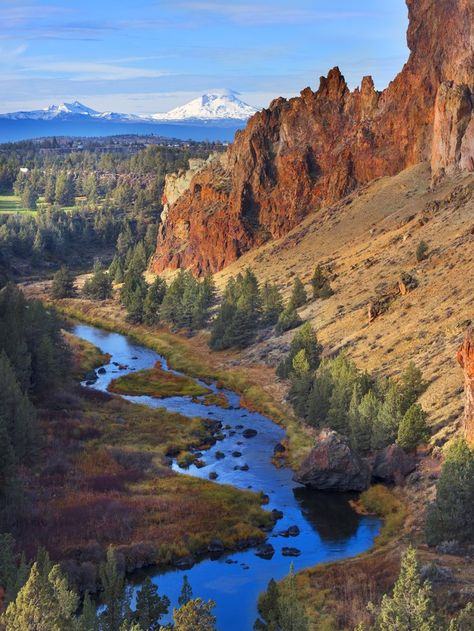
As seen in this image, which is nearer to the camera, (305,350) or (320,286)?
(305,350)

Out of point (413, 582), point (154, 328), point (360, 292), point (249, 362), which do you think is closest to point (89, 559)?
point (413, 582)

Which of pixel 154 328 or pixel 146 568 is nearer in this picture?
pixel 146 568

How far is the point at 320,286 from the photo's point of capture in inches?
4734

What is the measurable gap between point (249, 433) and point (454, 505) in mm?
32942

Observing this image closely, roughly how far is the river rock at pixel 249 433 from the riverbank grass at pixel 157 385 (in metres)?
16.5

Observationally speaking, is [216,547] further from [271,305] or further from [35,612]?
[271,305]

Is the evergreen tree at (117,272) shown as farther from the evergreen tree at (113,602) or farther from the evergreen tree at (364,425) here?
the evergreen tree at (113,602)

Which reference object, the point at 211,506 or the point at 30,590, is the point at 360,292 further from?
the point at 30,590

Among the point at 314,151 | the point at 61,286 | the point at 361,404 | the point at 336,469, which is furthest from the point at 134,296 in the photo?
the point at 336,469

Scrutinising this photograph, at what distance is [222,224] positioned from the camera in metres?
171

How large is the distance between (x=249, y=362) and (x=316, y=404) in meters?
29.4

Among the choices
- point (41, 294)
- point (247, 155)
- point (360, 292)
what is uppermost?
point (247, 155)

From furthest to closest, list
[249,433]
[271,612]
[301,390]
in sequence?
[301,390]
[249,433]
[271,612]

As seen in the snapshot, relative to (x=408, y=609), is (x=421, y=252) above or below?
above
